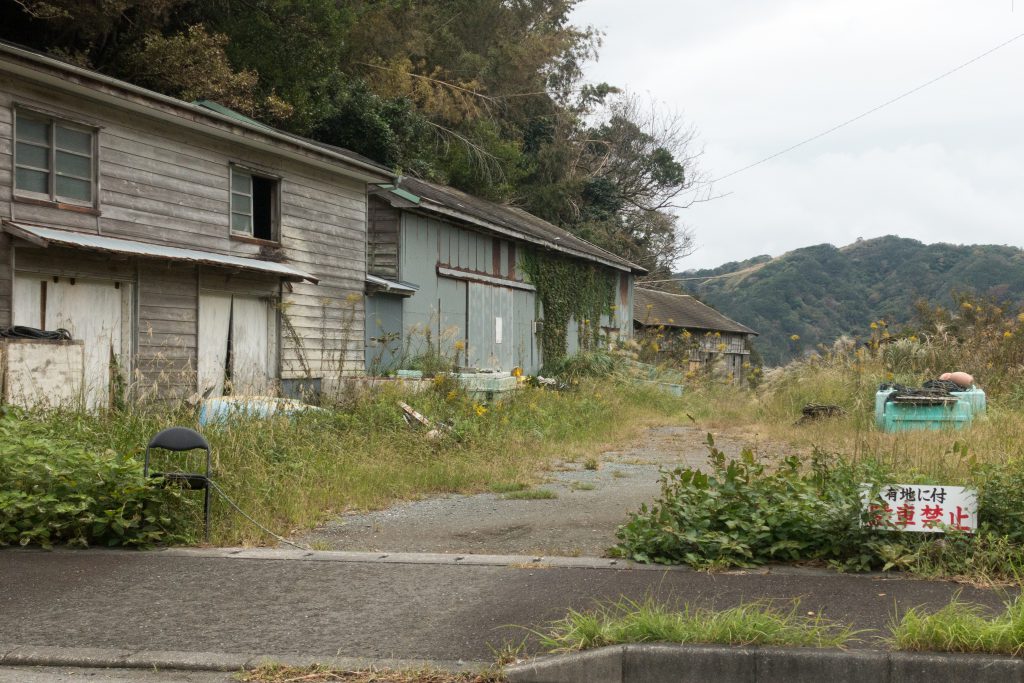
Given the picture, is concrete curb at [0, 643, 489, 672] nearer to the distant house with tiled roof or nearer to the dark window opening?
the dark window opening

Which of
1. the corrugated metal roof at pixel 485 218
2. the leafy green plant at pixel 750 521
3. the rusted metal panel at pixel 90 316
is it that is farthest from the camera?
the corrugated metal roof at pixel 485 218

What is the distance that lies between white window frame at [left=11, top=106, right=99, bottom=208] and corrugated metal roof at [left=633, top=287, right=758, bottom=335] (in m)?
24.0

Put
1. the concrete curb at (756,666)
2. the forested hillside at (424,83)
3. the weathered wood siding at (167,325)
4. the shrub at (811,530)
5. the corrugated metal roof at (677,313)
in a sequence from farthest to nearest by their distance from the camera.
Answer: the corrugated metal roof at (677,313)
the forested hillside at (424,83)
the weathered wood siding at (167,325)
the shrub at (811,530)
the concrete curb at (756,666)

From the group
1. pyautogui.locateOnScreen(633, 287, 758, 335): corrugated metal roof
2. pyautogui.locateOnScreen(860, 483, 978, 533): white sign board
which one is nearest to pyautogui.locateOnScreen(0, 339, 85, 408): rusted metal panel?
pyautogui.locateOnScreen(860, 483, 978, 533): white sign board

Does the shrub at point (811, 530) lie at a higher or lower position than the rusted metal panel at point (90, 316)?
lower

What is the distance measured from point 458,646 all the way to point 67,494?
3358 mm

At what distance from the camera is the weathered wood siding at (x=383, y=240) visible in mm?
17688

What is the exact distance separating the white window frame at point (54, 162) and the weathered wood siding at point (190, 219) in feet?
0.26

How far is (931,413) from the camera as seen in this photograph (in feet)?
39.1

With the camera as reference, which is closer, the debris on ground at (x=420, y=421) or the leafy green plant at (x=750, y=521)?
the leafy green plant at (x=750, y=521)

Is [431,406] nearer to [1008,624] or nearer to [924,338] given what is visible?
[1008,624]

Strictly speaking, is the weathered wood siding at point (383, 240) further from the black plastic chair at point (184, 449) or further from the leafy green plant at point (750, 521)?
the leafy green plant at point (750, 521)

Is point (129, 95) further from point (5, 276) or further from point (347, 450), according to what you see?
point (347, 450)

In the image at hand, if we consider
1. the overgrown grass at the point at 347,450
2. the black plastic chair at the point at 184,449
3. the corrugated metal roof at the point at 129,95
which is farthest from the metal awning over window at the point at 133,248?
the black plastic chair at the point at 184,449
